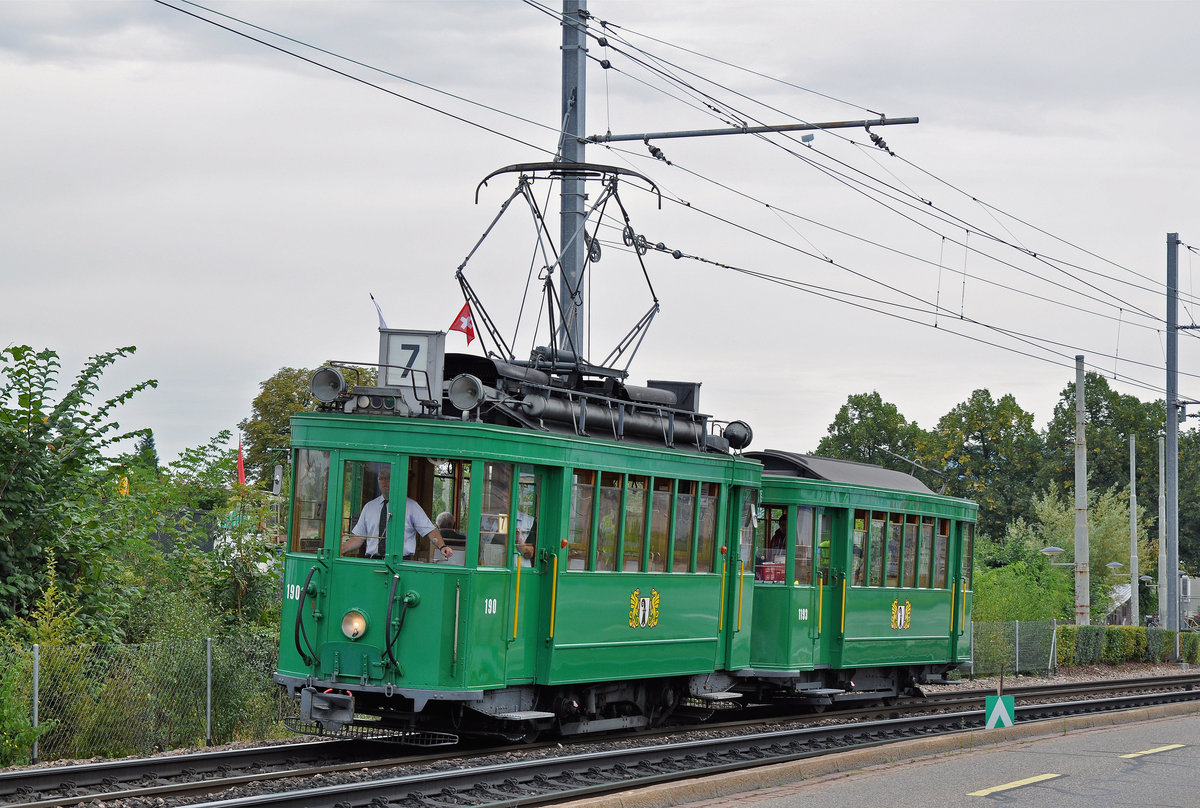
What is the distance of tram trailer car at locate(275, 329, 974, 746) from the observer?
1212 cm

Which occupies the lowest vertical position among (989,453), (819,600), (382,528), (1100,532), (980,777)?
(980,777)

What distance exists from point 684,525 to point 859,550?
4.03 meters

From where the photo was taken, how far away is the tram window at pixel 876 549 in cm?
1830

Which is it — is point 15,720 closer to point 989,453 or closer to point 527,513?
point 527,513

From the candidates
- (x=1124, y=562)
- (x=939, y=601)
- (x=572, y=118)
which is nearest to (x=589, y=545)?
(x=572, y=118)

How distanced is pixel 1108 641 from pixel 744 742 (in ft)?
67.7

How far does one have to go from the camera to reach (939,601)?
20.1m

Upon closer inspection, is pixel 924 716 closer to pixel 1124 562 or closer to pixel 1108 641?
pixel 1108 641

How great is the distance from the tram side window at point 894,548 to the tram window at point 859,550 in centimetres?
71

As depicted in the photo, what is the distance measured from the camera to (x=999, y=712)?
13.8 m

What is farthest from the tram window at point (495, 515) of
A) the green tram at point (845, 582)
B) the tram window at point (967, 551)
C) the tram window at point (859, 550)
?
the tram window at point (967, 551)

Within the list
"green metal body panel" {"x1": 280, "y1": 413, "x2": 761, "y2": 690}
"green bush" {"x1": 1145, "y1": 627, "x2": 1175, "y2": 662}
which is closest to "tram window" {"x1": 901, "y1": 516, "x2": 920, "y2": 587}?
"green metal body panel" {"x1": 280, "y1": 413, "x2": 761, "y2": 690}

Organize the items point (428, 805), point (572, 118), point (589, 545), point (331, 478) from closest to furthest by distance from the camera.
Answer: point (428, 805) → point (331, 478) → point (589, 545) → point (572, 118)

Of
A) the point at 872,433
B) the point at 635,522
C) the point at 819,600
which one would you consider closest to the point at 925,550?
the point at 819,600
